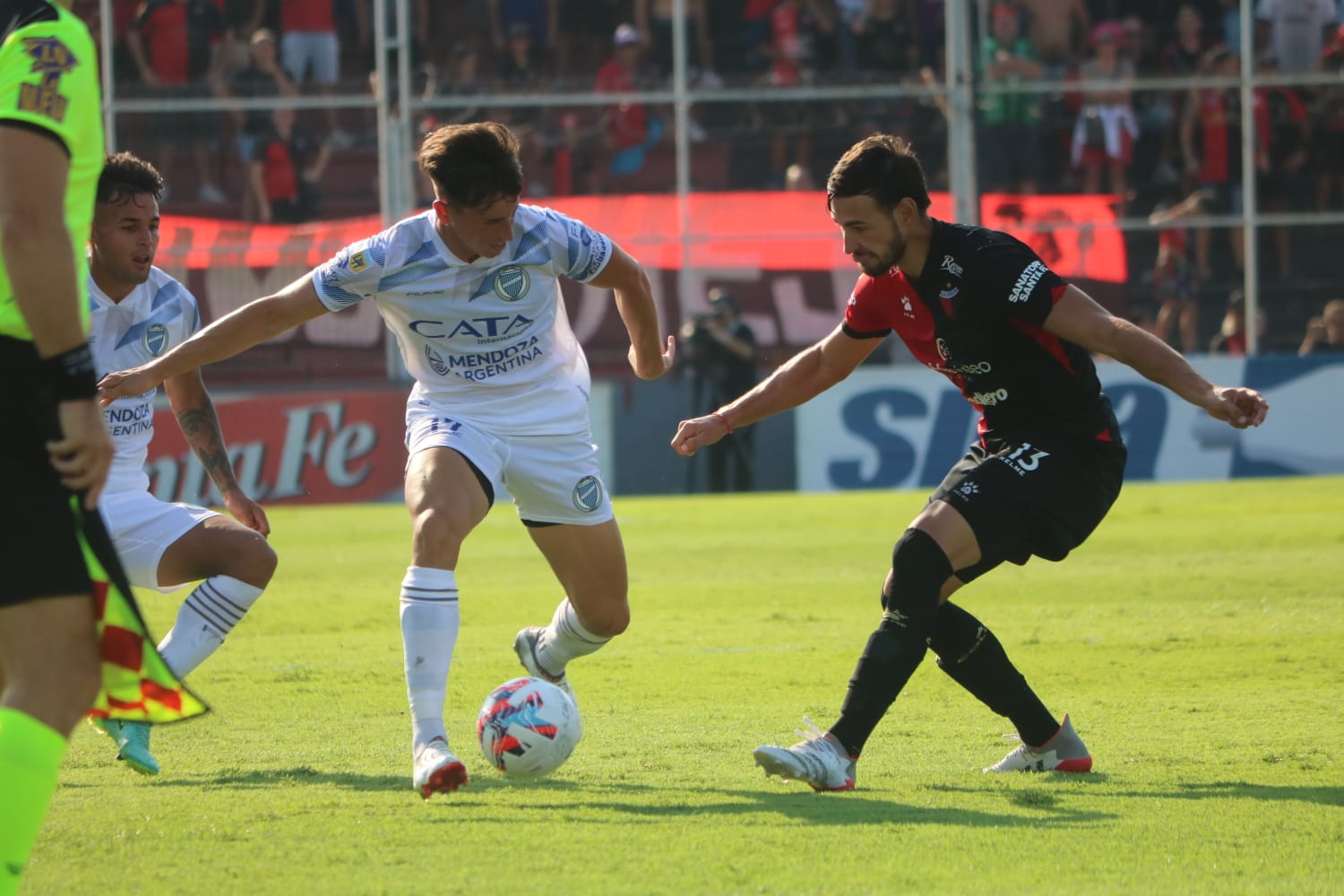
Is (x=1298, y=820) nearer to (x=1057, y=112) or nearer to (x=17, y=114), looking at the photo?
(x=17, y=114)

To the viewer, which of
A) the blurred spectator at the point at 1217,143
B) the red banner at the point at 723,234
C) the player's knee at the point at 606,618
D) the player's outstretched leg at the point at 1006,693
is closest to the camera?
the player's outstretched leg at the point at 1006,693

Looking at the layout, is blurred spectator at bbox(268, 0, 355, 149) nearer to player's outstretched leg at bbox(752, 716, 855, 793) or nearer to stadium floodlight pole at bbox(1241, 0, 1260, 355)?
stadium floodlight pole at bbox(1241, 0, 1260, 355)

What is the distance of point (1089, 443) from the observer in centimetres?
548

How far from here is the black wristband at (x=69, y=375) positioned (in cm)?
333

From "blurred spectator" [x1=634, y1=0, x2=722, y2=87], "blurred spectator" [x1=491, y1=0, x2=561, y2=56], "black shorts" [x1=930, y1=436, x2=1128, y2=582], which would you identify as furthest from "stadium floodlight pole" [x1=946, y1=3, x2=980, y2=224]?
"black shorts" [x1=930, y1=436, x2=1128, y2=582]

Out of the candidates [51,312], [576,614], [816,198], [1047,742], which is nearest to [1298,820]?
[1047,742]

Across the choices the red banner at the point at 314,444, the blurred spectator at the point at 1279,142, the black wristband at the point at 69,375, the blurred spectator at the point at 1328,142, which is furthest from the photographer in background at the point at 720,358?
the black wristband at the point at 69,375

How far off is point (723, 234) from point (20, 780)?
54.4 ft

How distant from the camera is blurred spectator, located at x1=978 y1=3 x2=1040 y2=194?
62.8 feet

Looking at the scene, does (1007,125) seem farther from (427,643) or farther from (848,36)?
(427,643)

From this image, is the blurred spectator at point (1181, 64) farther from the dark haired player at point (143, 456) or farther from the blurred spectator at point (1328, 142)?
the dark haired player at point (143, 456)

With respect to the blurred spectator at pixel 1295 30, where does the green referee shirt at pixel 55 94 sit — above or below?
below

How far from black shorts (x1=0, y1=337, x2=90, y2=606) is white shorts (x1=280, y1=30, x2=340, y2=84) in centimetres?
1757

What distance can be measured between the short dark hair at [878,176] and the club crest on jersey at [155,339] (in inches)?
105
